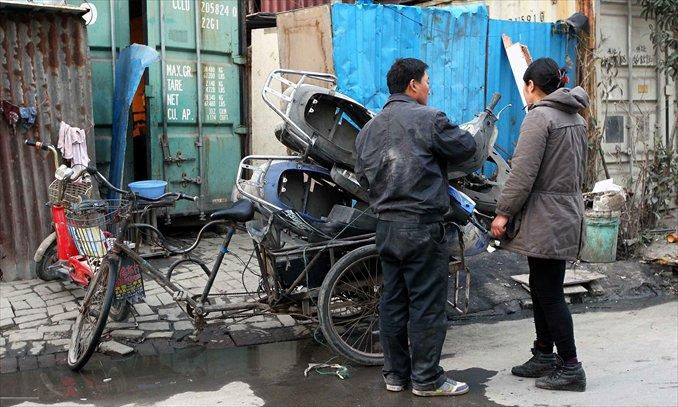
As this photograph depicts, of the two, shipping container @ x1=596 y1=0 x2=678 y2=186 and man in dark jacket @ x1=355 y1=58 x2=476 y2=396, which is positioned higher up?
shipping container @ x1=596 y1=0 x2=678 y2=186

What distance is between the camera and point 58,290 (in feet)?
21.4

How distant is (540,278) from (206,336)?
256cm

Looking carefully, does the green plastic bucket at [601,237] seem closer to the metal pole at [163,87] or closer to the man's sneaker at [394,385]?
the man's sneaker at [394,385]

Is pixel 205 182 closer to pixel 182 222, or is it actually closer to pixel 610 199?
pixel 182 222

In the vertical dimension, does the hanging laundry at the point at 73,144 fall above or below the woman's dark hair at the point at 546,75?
below

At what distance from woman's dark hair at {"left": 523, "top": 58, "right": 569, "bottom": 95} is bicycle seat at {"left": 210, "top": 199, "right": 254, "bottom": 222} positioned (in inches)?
77.2

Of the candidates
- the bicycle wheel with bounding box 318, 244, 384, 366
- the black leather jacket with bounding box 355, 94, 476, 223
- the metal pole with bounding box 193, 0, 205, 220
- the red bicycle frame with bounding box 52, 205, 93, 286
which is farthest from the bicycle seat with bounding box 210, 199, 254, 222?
the metal pole with bounding box 193, 0, 205, 220

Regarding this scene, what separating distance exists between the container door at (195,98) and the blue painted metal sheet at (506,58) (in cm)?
314

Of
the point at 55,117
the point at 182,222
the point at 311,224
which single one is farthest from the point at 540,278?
the point at 182,222

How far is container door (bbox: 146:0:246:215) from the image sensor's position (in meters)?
8.32

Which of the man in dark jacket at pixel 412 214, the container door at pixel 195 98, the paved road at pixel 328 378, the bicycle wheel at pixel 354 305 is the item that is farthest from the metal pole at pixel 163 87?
the man in dark jacket at pixel 412 214

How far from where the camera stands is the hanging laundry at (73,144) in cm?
679

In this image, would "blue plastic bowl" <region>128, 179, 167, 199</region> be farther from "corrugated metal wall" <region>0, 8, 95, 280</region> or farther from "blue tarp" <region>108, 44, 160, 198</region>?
"blue tarp" <region>108, 44, 160, 198</region>

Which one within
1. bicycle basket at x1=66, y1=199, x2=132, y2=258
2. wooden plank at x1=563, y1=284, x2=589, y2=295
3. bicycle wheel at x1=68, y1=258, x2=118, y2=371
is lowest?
wooden plank at x1=563, y1=284, x2=589, y2=295
